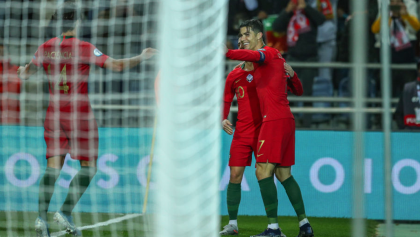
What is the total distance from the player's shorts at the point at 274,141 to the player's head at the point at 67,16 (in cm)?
187

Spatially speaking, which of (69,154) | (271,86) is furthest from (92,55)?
(69,154)

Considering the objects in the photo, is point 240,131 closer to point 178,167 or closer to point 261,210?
point 261,210

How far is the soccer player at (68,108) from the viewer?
4.73 meters

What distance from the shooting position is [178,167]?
242 cm

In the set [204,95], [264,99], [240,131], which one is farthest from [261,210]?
[204,95]

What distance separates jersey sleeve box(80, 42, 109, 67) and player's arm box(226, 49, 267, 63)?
107cm

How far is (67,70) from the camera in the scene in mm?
4762

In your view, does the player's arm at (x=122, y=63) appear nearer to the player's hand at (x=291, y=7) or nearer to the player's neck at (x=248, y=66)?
the player's neck at (x=248, y=66)

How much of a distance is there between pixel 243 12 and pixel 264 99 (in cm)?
417

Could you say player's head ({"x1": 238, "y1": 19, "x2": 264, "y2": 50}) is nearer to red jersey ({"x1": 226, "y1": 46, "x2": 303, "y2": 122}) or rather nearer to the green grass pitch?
red jersey ({"x1": 226, "y1": 46, "x2": 303, "y2": 122})

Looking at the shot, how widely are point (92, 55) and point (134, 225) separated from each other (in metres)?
1.98

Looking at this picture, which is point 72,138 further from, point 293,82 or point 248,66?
point 293,82

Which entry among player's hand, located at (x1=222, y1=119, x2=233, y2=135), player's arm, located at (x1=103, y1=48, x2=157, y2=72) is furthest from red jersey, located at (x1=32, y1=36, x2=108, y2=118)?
player's hand, located at (x1=222, y1=119, x2=233, y2=135)

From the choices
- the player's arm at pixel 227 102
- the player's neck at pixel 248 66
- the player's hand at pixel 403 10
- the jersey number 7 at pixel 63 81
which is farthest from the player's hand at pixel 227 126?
A: the player's hand at pixel 403 10
